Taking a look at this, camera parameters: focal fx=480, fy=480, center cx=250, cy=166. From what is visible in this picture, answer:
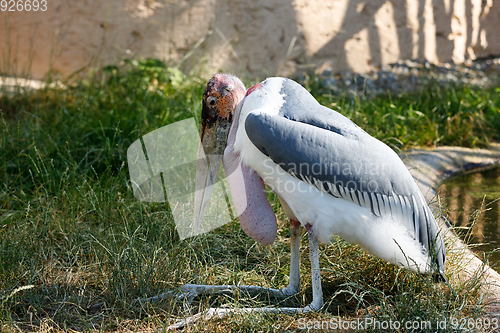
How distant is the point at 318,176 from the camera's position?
6.70 feet

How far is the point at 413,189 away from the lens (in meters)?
2.19

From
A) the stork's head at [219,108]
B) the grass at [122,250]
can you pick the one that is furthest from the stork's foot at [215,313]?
the stork's head at [219,108]

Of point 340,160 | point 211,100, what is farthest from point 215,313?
point 211,100

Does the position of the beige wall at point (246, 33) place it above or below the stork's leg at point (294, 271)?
above

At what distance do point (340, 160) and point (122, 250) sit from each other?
1.24m

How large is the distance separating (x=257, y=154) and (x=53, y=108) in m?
2.76

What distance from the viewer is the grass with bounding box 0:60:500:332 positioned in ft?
6.86

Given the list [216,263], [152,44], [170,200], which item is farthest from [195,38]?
[216,263]

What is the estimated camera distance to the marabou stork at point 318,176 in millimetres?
2023

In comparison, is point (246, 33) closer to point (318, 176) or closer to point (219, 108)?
point (219, 108)

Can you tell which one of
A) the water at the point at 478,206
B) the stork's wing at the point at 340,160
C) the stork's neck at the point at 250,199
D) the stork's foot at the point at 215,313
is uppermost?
the stork's wing at the point at 340,160

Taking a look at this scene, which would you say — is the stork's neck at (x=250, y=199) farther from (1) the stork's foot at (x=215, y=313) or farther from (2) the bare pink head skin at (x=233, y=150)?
(1) the stork's foot at (x=215, y=313)

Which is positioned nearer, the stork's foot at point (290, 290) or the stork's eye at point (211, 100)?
the stork's eye at point (211, 100)

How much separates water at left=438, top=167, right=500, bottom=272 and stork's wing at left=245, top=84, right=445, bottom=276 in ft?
1.65
